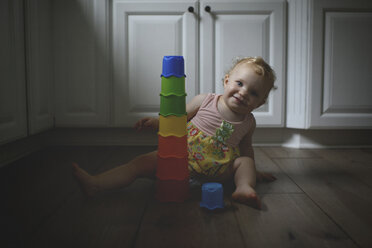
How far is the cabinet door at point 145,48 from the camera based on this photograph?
1.63 metres

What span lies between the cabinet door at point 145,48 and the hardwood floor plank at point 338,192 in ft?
2.11

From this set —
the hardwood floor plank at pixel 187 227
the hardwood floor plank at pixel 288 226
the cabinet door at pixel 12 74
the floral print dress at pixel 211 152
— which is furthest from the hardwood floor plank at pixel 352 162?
the cabinet door at pixel 12 74

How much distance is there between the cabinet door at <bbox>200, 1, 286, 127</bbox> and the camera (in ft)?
5.35

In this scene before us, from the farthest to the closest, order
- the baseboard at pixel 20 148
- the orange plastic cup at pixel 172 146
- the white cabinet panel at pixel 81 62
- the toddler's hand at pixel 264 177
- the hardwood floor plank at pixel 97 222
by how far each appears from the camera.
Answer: the white cabinet panel at pixel 81 62 < the baseboard at pixel 20 148 < the toddler's hand at pixel 264 177 < the orange plastic cup at pixel 172 146 < the hardwood floor plank at pixel 97 222

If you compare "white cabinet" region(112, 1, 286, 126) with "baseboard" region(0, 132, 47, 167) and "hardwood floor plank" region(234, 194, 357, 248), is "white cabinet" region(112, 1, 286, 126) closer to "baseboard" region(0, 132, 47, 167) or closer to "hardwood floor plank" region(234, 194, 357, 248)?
"baseboard" region(0, 132, 47, 167)

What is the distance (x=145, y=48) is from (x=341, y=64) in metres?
0.92

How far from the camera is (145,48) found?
5.41 ft

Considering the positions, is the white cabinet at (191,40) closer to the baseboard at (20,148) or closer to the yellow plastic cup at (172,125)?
the baseboard at (20,148)

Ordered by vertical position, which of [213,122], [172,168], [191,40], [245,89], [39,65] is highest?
[191,40]

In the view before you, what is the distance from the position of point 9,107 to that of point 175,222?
81 cm

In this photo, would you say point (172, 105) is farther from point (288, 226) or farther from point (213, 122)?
point (288, 226)

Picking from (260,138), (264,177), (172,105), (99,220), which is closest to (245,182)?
(264,177)

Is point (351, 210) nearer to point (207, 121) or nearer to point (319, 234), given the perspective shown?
point (319, 234)

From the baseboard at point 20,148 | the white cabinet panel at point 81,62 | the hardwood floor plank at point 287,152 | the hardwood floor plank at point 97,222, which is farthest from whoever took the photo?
the white cabinet panel at point 81,62
